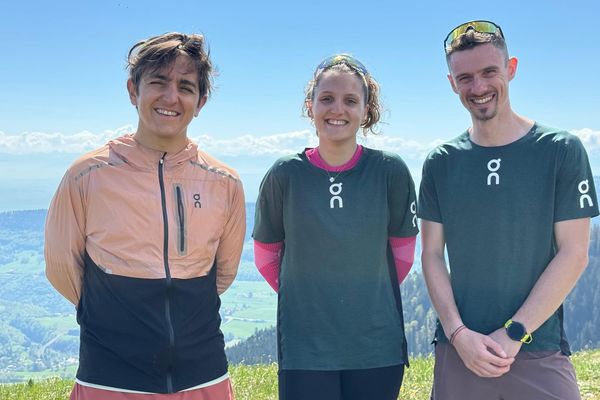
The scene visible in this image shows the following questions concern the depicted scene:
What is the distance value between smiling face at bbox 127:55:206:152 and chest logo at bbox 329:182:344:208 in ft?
4.24

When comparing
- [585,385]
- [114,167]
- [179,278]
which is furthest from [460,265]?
[585,385]

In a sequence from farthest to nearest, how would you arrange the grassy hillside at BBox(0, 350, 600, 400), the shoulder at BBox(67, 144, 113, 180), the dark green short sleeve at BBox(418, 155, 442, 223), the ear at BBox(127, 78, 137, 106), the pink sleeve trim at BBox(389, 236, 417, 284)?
the grassy hillside at BBox(0, 350, 600, 400) < the pink sleeve trim at BBox(389, 236, 417, 284) < the dark green short sleeve at BBox(418, 155, 442, 223) < the ear at BBox(127, 78, 137, 106) < the shoulder at BBox(67, 144, 113, 180)

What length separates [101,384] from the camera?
4242 millimetres

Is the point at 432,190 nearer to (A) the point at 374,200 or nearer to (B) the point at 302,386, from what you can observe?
(A) the point at 374,200

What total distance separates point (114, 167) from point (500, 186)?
2.93 m

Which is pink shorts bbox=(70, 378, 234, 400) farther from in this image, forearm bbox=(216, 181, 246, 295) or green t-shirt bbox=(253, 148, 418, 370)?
forearm bbox=(216, 181, 246, 295)

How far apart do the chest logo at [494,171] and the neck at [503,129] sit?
0.16 meters

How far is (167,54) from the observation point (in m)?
4.59

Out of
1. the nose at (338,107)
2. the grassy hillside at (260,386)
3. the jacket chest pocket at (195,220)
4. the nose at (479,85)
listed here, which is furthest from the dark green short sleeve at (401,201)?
the grassy hillside at (260,386)

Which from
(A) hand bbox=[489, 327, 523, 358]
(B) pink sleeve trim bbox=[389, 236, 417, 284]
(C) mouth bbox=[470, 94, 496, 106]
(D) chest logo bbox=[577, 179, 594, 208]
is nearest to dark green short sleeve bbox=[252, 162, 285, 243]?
(B) pink sleeve trim bbox=[389, 236, 417, 284]

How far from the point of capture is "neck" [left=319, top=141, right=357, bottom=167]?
16.8 ft

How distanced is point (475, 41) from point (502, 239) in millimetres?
1575

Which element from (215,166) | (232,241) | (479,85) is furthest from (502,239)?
(215,166)

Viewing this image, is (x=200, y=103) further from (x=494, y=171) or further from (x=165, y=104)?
(x=494, y=171)
